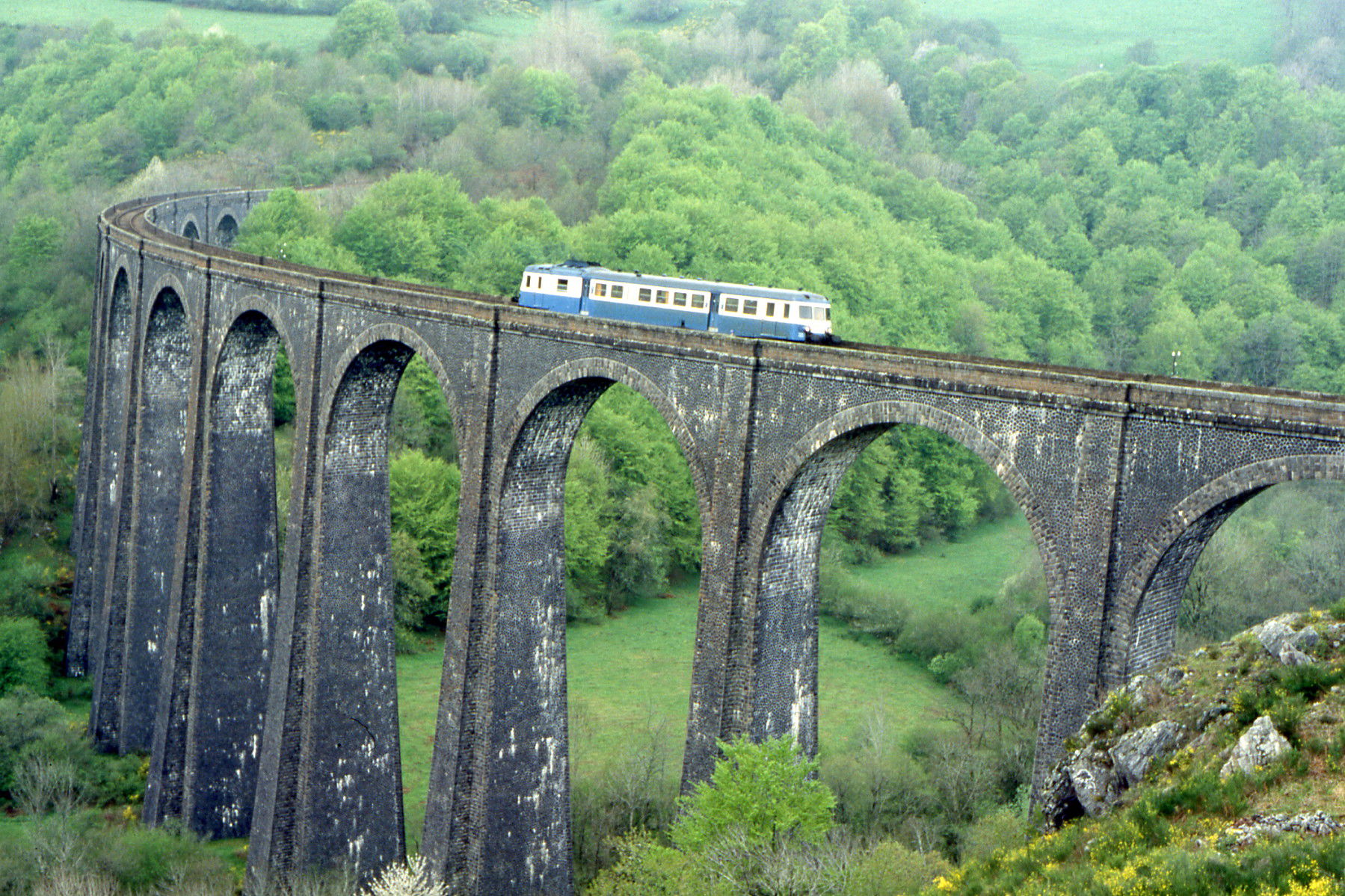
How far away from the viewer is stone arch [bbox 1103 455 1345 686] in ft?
61.8

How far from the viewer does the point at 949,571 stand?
62906 mm

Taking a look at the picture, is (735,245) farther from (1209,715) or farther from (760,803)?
(1209,715)

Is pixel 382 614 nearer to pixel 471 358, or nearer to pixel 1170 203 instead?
pixel 471 358

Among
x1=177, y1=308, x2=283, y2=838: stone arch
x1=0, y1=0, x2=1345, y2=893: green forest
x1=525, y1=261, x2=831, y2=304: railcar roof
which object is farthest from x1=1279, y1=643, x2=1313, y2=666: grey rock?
x1=177, y1=308, x2=283, y2=838: stone arch

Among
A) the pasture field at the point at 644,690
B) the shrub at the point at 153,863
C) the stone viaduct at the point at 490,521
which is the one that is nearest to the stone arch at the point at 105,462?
the stone viaduct at the point at 490,521

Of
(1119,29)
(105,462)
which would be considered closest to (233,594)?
(105,462)

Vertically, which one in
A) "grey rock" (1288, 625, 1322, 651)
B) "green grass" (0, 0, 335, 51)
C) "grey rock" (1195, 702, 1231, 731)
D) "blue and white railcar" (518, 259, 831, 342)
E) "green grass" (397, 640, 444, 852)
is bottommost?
"green grass" (397, 640, 444, 852)

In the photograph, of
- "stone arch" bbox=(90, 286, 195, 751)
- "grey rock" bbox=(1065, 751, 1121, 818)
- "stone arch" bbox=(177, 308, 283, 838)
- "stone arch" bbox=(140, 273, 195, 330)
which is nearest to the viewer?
"grey rock" bbox=(1065, 751, 1121, 818)

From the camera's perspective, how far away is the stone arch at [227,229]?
6750 cm

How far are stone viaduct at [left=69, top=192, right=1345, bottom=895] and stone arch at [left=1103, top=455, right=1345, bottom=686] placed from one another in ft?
0.12

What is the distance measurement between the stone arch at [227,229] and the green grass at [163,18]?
51254 mm

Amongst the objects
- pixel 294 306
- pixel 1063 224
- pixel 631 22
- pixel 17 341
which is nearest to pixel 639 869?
pixel 294 306

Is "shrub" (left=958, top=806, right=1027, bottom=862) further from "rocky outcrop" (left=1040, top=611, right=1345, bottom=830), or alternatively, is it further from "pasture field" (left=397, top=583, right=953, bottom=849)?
"pasture field" (left=397, top=583, right=953, bottom=849)

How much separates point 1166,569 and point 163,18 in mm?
117944
